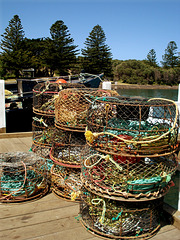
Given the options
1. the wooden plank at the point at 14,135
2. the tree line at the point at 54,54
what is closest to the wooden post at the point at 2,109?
the wooden plank at the point at 14,135

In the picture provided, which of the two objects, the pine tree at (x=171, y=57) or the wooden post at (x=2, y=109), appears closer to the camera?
the wooden post at (x=2, y=109)

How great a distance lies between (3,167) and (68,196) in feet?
2.81

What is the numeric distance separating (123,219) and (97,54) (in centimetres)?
4506

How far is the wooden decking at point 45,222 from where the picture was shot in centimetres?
250

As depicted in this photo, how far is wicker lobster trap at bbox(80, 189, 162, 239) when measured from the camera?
8.02ft

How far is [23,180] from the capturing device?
10.3ft

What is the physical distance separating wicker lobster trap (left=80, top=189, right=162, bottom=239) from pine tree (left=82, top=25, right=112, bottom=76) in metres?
44.7

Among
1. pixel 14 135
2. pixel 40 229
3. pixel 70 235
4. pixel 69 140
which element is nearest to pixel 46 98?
pixel 69 140

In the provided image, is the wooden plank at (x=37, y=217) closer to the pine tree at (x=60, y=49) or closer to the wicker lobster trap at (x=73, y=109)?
the wicker lobster trap at (x=73, y=109)

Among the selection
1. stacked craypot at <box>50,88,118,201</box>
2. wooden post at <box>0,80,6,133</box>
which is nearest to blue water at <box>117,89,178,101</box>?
wooden post at <box>0,80,6,133</box>

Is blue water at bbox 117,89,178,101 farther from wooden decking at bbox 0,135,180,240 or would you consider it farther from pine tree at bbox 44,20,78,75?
wooden decking at bbox 0,135,180,240

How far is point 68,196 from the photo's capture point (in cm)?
329

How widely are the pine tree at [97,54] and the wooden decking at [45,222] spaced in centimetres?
4423

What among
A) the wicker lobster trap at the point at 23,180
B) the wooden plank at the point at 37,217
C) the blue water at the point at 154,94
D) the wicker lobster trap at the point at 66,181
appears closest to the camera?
the wooden plank at the point at 37,217
